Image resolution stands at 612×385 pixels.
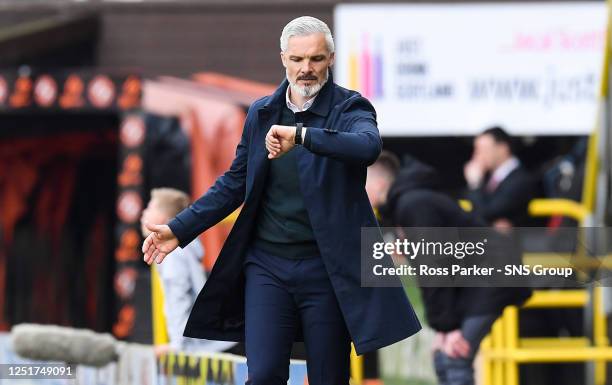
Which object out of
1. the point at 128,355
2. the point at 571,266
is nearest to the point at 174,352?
the point at 128,355

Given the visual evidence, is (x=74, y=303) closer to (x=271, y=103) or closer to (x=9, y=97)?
(x=9, y=97)

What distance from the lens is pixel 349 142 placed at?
4469 mm

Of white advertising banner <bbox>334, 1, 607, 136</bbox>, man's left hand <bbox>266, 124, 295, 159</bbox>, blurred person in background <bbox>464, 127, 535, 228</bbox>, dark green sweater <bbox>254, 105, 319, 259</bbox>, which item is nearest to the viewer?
man's left hand <bbox>266, 124, 295, 159</bbox>

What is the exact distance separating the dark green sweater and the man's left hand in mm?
344

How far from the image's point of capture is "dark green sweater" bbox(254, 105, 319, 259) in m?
4.75

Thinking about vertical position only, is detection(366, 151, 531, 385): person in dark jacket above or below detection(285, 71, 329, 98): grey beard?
below

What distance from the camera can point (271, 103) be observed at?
15.8 feet

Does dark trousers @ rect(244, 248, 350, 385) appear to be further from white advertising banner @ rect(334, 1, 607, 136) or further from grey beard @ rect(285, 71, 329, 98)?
white advertising banner @ rect(334, 1, 607, 136)

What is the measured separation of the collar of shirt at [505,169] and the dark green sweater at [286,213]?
525cm

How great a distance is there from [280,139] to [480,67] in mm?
7102

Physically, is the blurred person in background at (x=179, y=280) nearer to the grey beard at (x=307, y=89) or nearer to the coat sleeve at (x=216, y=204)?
the coat sleeve at (x=216, y=204)

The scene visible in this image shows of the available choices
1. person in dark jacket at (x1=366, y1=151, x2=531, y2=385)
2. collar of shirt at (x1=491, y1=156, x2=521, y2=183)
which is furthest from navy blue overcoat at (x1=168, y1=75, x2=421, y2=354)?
collar of shirt at (x1=491, y1=156, x2=521, y2=183)

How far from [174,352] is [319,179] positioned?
287 cm

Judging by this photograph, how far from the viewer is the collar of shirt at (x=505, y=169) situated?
984cm
